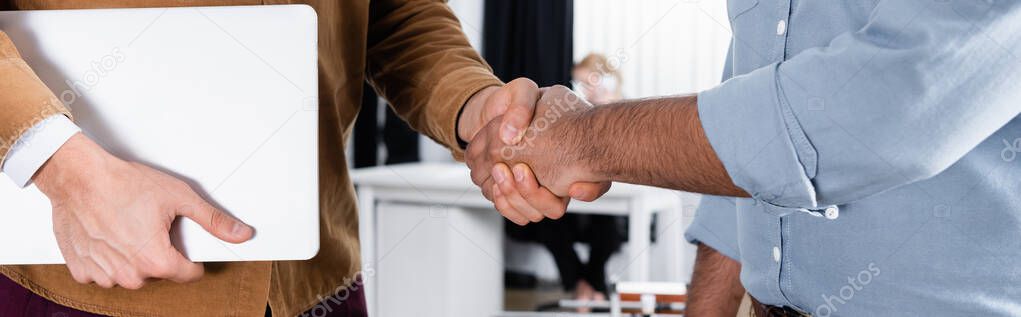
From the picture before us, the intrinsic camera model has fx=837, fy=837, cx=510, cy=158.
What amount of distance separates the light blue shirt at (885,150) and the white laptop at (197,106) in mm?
402

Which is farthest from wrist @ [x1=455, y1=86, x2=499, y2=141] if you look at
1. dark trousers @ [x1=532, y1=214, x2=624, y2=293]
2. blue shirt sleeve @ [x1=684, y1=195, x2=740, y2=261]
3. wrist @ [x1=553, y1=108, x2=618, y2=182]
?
dark trousers @ [x1=532, y1=214, x2=624, y2=293]

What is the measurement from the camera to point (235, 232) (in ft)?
2.38

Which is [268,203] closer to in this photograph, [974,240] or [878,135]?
[878,135]

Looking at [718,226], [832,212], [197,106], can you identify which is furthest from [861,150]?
[197,106]

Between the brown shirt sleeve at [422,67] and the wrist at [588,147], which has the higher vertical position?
the brown shirt sleeve at [422,67]

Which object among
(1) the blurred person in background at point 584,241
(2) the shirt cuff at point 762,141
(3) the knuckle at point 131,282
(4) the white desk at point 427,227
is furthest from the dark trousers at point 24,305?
(1) the blurred person in background at point 584,241

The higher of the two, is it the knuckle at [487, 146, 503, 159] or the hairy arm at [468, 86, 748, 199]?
the hairy arm at [468, 86, 748, 199]

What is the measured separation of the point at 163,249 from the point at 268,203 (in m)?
0.10

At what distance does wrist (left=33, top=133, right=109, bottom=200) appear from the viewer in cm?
69

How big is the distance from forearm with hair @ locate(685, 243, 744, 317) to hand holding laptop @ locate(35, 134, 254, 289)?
76 centimetres

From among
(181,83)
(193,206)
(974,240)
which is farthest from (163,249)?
(974,240)

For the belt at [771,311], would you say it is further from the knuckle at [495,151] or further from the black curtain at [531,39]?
the black curtain at [531,39]

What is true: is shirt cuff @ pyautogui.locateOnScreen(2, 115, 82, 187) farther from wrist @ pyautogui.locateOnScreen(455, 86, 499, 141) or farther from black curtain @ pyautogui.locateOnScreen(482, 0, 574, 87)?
black curtain @ pyautogui.locateOnScreen(482, 0, 574, 87)

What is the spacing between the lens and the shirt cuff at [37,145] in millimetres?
680
